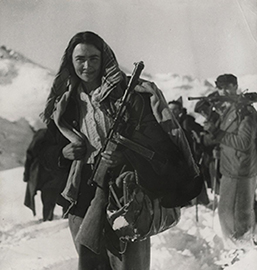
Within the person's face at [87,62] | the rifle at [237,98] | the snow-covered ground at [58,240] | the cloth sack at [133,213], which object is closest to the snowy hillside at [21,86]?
the person's face at [87,62]

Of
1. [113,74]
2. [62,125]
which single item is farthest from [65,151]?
[113,74]

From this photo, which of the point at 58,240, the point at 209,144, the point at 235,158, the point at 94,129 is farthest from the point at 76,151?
the point at 235,158

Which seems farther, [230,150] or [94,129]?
[230,150]

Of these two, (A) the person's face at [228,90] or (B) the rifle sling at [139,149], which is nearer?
(B) the rifle sling at [139,149]

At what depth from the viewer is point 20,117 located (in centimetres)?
159

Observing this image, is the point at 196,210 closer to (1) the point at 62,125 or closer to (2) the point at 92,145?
(2) the point at 92,145

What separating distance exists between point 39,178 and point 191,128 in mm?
576

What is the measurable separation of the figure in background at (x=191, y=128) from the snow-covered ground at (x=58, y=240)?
4.9 inches

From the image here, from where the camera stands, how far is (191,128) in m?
1.66

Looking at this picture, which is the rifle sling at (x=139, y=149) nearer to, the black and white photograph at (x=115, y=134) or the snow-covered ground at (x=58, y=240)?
the black and white photograph at (x=115, y=134)

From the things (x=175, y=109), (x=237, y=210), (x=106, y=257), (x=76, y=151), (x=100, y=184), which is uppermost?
(x=175, y=109)

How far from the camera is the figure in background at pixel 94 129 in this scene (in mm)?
1568

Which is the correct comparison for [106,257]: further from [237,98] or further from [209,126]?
[237,98]

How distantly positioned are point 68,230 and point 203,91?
709mm
